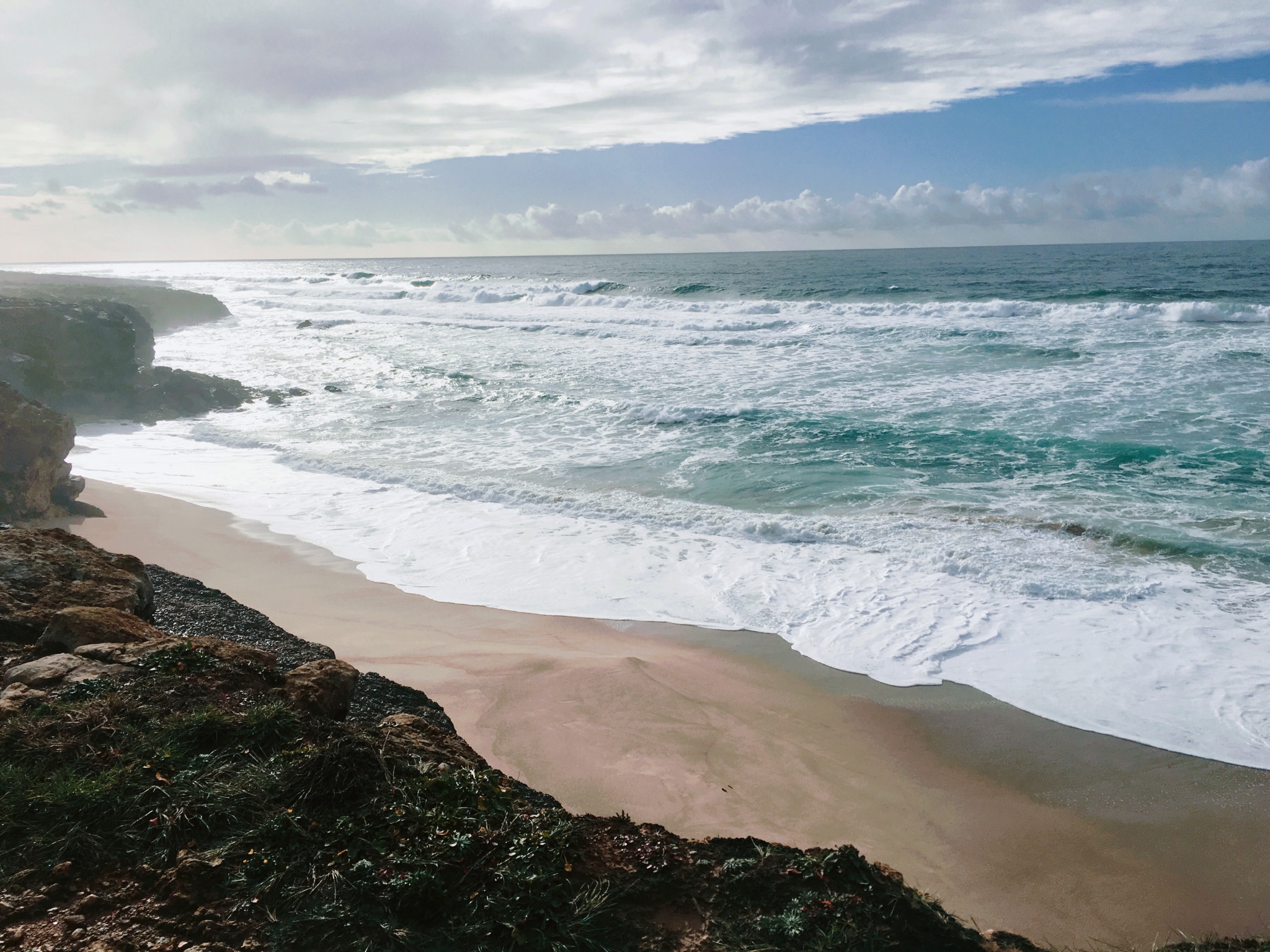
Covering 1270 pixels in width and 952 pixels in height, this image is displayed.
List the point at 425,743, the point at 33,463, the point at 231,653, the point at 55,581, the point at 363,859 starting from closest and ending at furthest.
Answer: the point at 363,859 → the point at 425,743 → the point at 231,653 → the point at 55,581 → the point at 33,463

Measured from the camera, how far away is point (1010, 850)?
14.4ft

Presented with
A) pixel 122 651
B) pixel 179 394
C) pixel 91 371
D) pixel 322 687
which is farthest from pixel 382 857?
pixel 91 371

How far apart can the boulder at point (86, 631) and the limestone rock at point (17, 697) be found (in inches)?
20.3

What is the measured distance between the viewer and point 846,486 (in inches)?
437

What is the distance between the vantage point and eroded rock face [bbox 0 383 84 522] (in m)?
9.03

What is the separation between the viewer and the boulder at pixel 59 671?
3504mm

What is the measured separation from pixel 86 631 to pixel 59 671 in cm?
50

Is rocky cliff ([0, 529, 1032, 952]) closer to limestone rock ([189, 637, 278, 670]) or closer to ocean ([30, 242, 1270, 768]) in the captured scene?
limestone rock ([189, 637, 278, 670])

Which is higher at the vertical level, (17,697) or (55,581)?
(55,581)

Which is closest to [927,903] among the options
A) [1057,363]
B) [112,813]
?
[112,813]

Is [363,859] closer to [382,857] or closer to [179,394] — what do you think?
[382,857]

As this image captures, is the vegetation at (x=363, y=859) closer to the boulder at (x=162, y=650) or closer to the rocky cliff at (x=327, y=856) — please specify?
the rocky cliff at (x=327, y=856)

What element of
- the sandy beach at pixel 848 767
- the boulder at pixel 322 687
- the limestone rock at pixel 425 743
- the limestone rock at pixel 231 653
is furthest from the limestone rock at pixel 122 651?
the sandy beach at pixel 848 767

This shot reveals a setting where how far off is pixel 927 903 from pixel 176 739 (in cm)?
301
